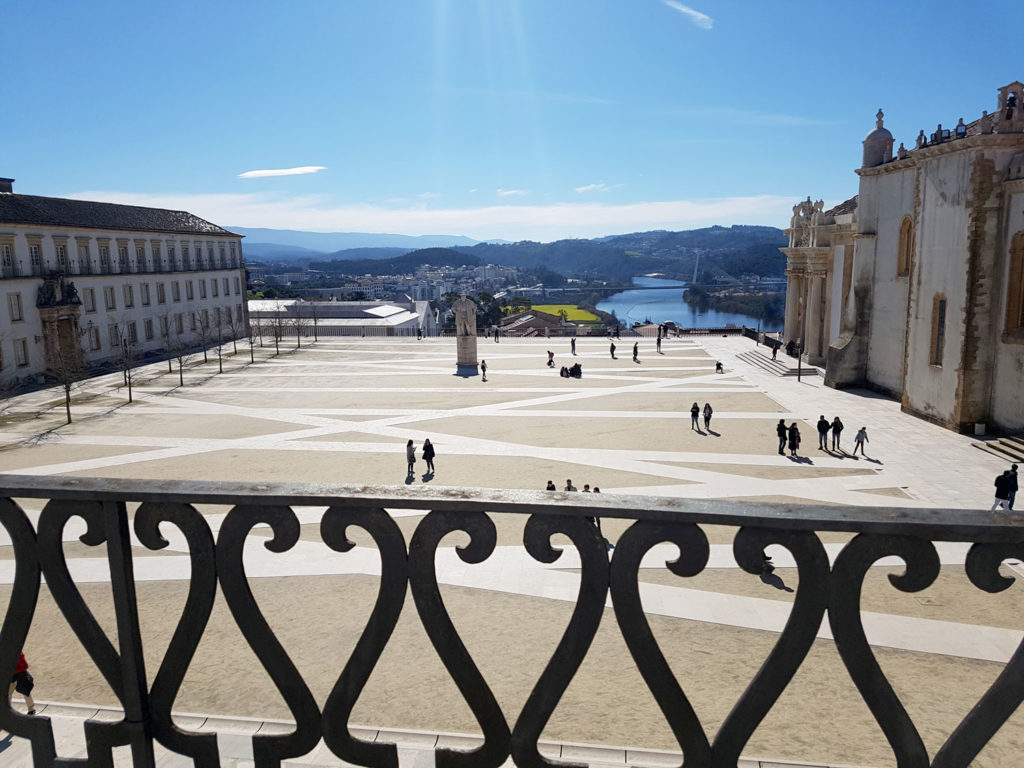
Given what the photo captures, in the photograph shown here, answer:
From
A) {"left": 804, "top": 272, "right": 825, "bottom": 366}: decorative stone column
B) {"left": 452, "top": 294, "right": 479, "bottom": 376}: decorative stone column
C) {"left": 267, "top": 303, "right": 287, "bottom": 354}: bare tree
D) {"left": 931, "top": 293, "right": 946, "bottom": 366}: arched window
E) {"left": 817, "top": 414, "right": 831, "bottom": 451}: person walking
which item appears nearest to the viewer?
{"left": 817, "top": 414, "right": 831, "bottom": 451}: person walking

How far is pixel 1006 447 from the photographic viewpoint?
1930 cm

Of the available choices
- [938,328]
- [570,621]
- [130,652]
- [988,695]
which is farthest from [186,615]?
[938,328]

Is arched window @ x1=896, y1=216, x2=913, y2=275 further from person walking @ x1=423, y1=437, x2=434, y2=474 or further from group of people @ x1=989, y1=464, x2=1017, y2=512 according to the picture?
person walking @ x1=423, y1=437, x2=434, y2=474

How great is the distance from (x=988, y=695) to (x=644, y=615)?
1.01 meters

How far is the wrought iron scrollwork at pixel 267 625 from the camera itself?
2.34m

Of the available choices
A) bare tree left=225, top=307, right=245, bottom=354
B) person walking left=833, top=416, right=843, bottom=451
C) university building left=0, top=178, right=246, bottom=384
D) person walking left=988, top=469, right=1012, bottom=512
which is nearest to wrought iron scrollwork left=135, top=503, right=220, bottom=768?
person walking left=988, top=469, right=1012, bottom=512

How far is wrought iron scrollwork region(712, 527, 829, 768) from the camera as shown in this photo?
2.07 m

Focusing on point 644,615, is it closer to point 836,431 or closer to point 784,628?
point 784,628

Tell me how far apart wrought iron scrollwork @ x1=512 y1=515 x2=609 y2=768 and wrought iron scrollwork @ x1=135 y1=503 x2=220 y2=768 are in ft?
3.48

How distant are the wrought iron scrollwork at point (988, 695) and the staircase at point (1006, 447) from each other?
20.1 m

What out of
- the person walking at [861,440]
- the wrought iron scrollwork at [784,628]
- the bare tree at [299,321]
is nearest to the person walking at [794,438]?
the person walking at [861,440]

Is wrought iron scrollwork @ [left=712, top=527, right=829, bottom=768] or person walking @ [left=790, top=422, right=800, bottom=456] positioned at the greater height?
wrought iron scrollwork @ [left=712, top=527, right=829, bottom=768]

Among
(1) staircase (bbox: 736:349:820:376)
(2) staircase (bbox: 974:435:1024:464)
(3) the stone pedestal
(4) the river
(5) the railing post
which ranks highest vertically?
(5) the railing post

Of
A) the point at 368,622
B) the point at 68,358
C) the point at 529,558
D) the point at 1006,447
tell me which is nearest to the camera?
the point at 368,622
